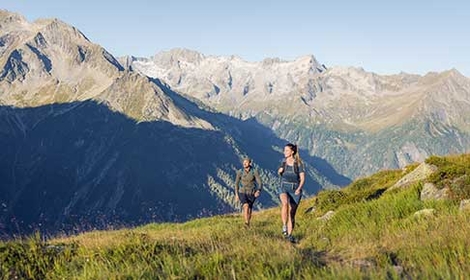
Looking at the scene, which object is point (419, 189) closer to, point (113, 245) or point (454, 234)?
point (454, 234)

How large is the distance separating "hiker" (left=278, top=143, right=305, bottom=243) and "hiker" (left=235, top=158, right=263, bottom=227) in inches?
174

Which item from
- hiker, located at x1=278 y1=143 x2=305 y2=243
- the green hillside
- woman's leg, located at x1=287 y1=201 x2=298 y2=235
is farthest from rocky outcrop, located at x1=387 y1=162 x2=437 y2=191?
woman's leg, located at x1=287 y1=201 x2=298 y2=235

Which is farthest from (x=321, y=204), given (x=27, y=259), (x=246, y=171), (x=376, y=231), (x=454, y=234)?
(x=27, y=259)

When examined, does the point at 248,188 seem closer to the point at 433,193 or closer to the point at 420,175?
the point at 420,175

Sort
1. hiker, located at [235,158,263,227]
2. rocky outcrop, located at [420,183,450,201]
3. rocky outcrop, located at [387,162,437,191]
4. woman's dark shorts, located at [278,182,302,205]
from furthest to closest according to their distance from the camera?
hiker, located at [235,158,263,227] < rocky outcrop, located at [387,162,437,191] < woman's dark shorts, located at [278,182,302,205] < rocky outcrop, located at [420,183,450,201]

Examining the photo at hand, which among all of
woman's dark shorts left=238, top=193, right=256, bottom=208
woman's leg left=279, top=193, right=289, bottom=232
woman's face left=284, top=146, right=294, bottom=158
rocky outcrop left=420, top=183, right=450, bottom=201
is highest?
woman's face left=284, top=146, right=294, bottom=158

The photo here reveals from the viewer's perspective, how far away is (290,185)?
14703 millimetres

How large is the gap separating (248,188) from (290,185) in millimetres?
5084

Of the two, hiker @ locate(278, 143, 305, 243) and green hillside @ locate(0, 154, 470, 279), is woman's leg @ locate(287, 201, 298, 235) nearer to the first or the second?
hiker @ locate(278, 143, 305, 243)

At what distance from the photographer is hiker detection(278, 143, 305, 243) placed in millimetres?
14289

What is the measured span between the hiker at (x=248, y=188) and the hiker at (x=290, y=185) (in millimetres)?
4423

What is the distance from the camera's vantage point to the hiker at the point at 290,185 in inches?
563

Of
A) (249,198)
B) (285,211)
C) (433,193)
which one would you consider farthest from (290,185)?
(249,198)

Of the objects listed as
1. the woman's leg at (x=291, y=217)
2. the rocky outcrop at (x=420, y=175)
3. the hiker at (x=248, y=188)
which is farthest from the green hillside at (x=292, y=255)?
the hiker at (x=248, y=188)
